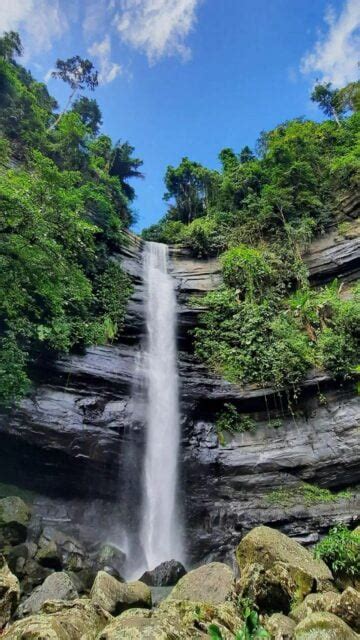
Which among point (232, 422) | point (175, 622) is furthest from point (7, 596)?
point (232, 422)

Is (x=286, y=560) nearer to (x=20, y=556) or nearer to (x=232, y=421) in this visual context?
(x=20, y=556)

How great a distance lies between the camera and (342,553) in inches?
301

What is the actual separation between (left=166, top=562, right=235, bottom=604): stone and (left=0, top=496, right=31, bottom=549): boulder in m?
3.86

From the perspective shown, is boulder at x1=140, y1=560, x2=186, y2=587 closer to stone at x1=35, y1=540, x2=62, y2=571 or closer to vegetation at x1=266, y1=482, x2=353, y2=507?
stone at x1=35, y1=540, x2=62, y2=571

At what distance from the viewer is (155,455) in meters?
12.6

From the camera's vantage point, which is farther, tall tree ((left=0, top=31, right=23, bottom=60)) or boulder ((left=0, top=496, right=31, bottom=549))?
tall tree ((left=0, top=31, right=23, bottom=60))

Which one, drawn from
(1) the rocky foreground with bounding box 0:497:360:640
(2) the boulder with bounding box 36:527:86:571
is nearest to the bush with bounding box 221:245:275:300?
(1) the rocky foreground with bounding box 0:497:360:640

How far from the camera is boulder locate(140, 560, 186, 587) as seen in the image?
880 centimetres

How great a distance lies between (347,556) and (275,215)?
15466 mm

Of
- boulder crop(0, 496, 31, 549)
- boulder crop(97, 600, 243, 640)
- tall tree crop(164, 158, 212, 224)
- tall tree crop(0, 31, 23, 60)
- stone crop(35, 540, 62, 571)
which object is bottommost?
boulder crop(97, 600, 243, 640)

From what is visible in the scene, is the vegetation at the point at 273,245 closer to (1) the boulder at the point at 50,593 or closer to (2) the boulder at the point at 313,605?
(2) the boulder at the point at 313,605

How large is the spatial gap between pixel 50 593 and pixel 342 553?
5376 millimetres

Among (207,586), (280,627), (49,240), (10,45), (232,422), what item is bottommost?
(280,627)

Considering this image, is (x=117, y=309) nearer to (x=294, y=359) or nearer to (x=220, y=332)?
(x=220, y=332)
